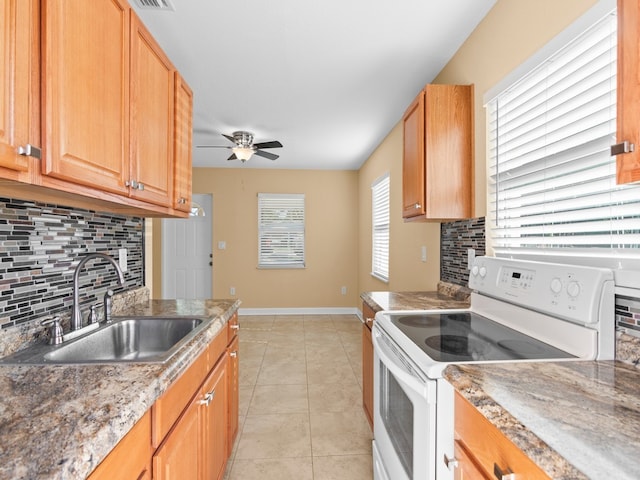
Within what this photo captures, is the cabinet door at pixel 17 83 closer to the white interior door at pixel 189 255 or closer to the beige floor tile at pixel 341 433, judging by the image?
the beige floor tile at pixel 341 433

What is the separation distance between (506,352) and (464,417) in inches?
13.7

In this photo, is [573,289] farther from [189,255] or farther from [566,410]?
[189,255]

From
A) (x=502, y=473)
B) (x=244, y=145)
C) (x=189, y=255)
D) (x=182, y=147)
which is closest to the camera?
(x=502, y=473)

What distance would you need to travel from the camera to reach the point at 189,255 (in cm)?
541

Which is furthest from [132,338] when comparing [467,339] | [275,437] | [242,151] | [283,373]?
[242,151]

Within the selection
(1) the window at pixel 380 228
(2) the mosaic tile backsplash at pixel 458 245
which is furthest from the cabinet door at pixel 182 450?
(1) the window at pixel 380 228

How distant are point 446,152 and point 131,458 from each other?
78.2 inches

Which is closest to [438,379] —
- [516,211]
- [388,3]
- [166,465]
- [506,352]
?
[506,352]

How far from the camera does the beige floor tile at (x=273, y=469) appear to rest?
1.77 metres

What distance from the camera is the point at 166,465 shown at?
37.5 inches

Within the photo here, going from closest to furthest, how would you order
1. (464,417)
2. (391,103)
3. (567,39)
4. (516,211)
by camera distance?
(464,417) → (567,39) → (516,211) → (391,103)

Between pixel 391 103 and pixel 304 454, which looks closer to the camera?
pixel 304 454

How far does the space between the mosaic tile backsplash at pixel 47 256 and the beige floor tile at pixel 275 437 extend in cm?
125

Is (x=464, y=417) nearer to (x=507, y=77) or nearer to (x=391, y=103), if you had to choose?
(x=507, y=77)
